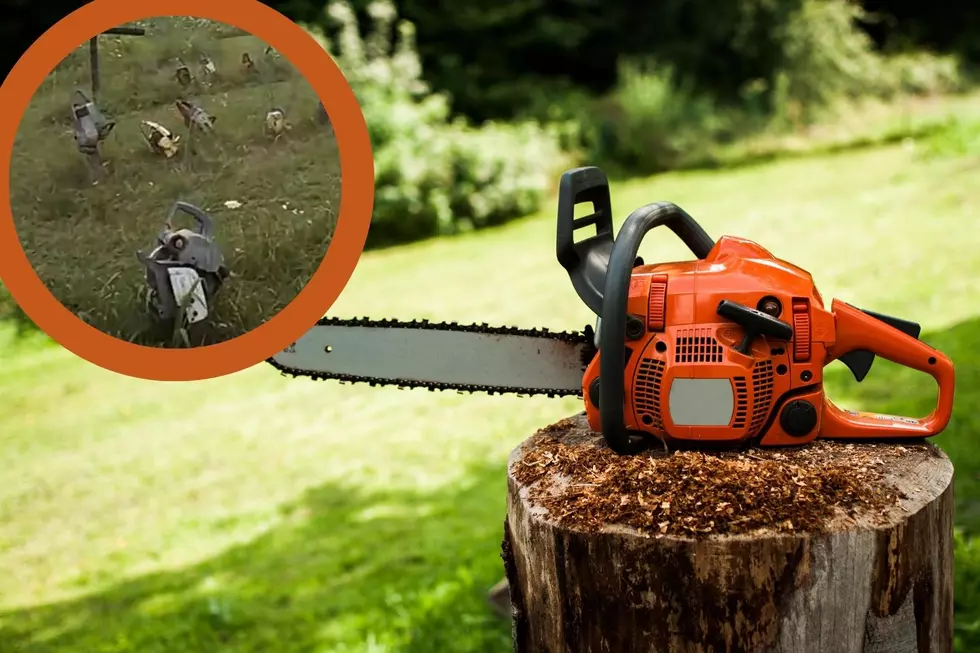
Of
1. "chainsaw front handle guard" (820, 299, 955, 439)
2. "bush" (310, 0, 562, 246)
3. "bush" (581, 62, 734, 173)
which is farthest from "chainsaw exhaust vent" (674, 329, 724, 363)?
"bush" (581, 62, 734, 173)

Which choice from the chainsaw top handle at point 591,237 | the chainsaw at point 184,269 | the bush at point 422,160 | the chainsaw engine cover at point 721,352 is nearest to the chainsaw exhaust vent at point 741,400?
the chainsaw engine cover at point 721,352

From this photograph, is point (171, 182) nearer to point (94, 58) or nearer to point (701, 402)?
point (94, 58)

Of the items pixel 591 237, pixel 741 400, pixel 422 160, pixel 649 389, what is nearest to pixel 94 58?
pixel 591 237

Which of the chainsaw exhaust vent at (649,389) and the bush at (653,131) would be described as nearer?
the chainsaw exhaust vent at (649,389)

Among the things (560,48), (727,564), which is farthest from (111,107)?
(560,48)

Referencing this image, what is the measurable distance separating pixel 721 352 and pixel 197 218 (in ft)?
3.21

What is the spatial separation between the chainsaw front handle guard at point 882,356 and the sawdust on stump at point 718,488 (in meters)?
0.03

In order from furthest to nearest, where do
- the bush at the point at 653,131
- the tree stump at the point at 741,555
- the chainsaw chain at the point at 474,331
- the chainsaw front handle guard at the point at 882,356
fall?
the bush at the point at 653,131 < the chainsaw chain at the point at 474,331 < the chainsaw front handle guard at the point at 882,356 < the tree stump at the point at 741,555

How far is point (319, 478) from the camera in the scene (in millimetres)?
4613

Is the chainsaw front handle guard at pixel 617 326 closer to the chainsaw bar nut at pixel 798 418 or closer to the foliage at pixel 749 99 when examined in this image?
the chainsaw bar nut at pixel 798 418

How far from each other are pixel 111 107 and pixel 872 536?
1.48m

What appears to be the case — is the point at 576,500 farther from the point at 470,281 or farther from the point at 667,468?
the point at 470,281

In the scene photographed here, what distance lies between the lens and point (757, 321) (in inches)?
67.1

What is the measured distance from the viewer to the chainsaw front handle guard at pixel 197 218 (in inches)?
66.7
